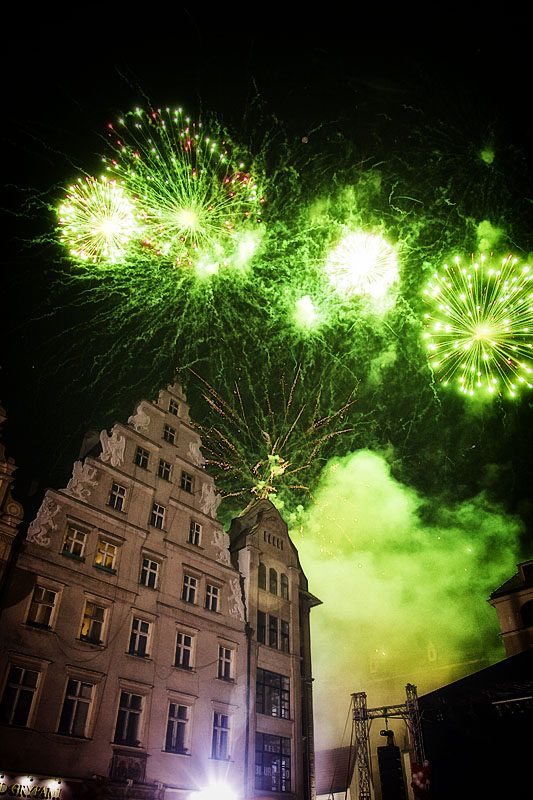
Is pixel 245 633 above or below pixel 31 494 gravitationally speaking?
below

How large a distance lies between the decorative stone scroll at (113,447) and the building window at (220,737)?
10.7 meters

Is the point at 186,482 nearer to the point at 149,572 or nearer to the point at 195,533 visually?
the point at 195,533

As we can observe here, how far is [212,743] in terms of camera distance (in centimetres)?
1953

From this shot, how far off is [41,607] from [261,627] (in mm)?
10788

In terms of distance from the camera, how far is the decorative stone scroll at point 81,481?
1908 centimetres

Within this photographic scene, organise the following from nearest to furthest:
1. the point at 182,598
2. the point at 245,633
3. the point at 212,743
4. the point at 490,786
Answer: the point at 490,786 < the point at 212,743 < the point at 182,598 < the point at 245,633

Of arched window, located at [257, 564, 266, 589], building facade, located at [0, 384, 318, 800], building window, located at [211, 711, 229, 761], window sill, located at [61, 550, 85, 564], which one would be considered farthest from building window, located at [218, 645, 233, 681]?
window sill, located at [61, 550, 85, 564]

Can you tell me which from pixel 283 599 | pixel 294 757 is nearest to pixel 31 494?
pixel 283 599

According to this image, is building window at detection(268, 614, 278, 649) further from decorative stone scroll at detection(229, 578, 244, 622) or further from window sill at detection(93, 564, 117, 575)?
window sill at detection(93, 564, 117, 575)

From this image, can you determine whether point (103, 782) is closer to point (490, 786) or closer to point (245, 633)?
point (245, 633)

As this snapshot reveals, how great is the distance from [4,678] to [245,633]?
35.6 feet

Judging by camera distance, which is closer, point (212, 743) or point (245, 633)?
point (212, 743)

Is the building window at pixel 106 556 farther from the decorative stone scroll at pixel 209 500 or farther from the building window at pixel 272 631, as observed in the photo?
→ the building window at pixel 272 631

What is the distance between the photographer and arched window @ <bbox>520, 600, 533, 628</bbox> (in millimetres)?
35312
